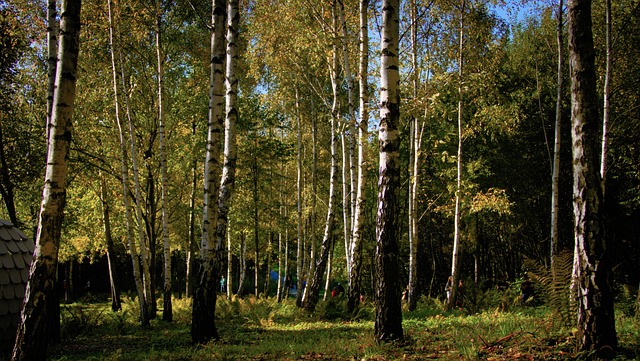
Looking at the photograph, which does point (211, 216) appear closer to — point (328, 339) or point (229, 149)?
point (229, 149)

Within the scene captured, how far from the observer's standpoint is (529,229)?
24.3 meters

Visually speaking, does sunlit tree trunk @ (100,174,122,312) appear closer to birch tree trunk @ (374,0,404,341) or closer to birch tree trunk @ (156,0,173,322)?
birch tree trunk @ (156,0,173,322)

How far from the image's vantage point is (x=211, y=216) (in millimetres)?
7914

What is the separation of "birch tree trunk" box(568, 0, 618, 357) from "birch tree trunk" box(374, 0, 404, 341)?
2.23m

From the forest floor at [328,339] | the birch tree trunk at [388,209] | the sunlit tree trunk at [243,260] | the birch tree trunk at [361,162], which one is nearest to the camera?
the forest floor at [328,339]

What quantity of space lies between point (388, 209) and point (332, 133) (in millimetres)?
9194

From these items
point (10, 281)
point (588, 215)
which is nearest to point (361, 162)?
point (588, 215)

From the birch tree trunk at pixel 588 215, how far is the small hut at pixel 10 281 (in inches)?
333

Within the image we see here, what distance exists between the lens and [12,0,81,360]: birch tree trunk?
196 inches

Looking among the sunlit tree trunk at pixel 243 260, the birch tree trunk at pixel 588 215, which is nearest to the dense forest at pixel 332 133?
the birch tree trunk at pixel 588 215

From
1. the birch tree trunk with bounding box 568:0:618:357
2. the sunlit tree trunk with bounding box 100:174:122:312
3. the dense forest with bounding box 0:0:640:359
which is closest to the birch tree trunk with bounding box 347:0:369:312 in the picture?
the dense forest with bounding box 0:0:640:359

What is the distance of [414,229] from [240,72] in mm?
9326

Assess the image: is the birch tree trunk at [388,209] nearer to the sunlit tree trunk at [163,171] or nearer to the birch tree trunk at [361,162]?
the birch tree trunk at [361,162]

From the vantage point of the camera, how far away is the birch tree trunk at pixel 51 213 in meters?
4.97
